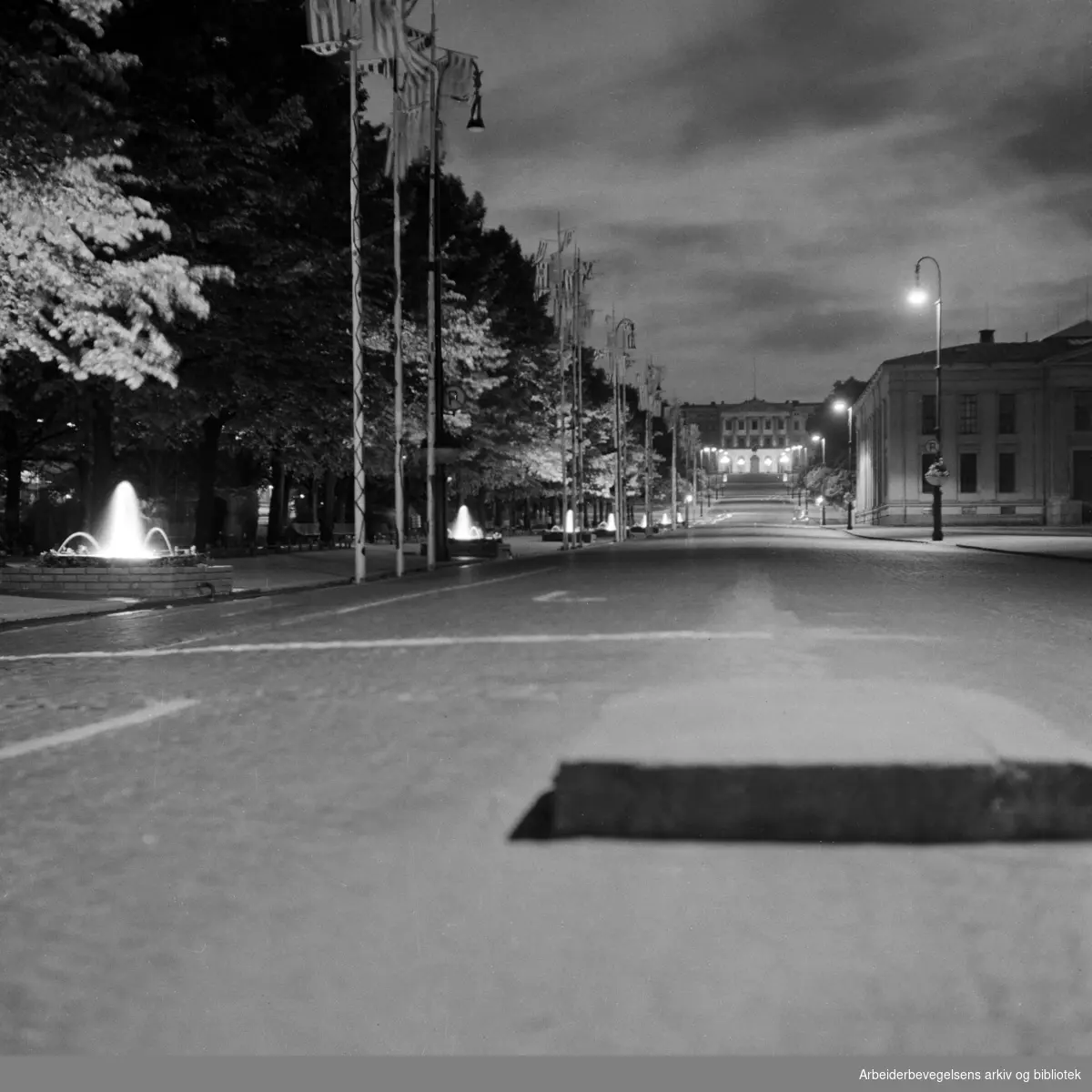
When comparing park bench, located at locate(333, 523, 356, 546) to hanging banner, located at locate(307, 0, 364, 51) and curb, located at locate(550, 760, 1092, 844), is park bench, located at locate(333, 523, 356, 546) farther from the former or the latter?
curb, located at locate(550, 760, 1092, 844)

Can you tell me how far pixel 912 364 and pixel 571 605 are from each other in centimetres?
9014

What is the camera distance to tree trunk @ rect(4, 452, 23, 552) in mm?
45094

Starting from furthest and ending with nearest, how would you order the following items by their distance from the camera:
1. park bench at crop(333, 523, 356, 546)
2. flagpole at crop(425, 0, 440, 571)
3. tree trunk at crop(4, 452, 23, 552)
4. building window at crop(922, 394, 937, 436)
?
building window at crop(922, 394, 937, 436) → park bench at crop(333, 523, 356, 546) → tree trunk at crop(4, 452, 23, 552) → flagpole at crop(425, 0, 440, 571)

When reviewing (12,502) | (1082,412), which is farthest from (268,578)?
(1082,412)

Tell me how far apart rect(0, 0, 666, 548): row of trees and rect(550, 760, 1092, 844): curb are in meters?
14.1

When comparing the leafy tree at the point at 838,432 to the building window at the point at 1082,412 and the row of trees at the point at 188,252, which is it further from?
the row of trees at the point at 188,252

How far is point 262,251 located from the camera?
95.0 ft

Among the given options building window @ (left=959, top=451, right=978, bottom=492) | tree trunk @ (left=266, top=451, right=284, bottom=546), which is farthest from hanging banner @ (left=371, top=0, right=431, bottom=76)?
building window @ (left=959, top=451, right=978, bottom=492)

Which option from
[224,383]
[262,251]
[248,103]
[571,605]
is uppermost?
[248,103]

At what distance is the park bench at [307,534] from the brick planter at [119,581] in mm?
23858

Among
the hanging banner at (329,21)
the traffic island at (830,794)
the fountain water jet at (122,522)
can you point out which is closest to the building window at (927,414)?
the fountain water jet at (122,522)

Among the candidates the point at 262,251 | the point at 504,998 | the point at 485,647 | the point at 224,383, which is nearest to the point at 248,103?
the point at 262,251

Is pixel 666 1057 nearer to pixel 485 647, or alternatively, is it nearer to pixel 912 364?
pixel 485 647

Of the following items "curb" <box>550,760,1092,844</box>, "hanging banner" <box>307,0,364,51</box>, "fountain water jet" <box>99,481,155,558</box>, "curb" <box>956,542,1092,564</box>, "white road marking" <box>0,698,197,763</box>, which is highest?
"hanging banner" <box>307,0,364,51</box>
